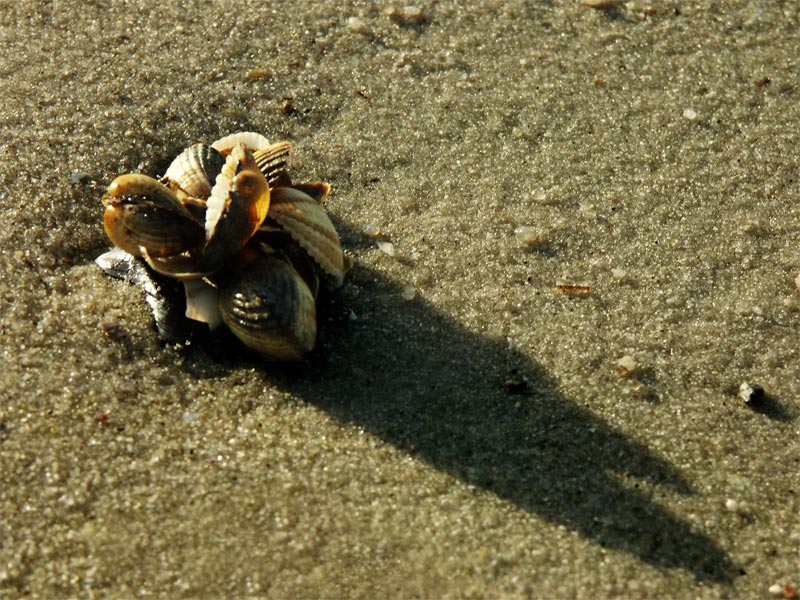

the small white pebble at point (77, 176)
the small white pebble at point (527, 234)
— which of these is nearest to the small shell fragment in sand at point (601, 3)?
the small white pebble at point (527, 234)

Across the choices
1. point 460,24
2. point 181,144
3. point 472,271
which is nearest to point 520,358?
point 472,271

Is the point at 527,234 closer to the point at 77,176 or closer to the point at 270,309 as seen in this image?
the point at 270,309

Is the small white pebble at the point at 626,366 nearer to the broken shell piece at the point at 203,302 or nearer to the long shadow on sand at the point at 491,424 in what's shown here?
the long shadow on sand at the point at 491,424

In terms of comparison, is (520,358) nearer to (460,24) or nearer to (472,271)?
(472,271)

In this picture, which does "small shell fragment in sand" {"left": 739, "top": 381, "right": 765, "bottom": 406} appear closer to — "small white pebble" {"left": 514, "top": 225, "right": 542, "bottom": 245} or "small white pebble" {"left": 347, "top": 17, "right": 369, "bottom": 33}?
"small white pebble" {"left": 514, "top": 225, "right": 542, "bottom": 245}

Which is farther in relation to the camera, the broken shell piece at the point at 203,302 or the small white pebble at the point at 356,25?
the small white pebble at the point at 356,25

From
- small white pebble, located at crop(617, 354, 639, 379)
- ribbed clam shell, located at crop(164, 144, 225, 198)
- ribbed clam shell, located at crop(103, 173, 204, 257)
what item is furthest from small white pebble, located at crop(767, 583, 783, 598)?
ribbed clam shell, located at crop(164, 144, 225, 198)
